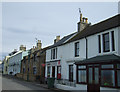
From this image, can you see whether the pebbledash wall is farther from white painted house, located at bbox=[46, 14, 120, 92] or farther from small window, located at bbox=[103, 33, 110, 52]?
small window, located at bbox=[103, 33, 110, 52]

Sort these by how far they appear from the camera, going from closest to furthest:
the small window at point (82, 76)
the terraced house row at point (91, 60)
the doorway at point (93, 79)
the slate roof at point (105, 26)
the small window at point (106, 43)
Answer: the terraced house row at point (91, 60) → the doorway at point (93, 79) → the small window at point (106, 43) → the slate roof at point (105, 26) → the small window at point (82, 76)

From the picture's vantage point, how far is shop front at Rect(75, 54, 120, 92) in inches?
437

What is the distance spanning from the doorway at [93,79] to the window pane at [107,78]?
0.49m

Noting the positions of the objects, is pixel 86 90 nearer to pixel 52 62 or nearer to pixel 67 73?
pixel 67 73

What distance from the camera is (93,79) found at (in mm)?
13039

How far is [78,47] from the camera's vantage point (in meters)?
17.5

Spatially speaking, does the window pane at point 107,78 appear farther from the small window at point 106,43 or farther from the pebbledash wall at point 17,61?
the pebbledash wall at point 17,61

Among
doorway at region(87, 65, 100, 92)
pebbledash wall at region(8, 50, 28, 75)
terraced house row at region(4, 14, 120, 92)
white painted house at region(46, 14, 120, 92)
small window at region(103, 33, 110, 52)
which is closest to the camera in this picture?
white painted house at region(46, 14, 120, 92)

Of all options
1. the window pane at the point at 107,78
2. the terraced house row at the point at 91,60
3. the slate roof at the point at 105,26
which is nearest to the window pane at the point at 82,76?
the terraced house row at the point at 91,60

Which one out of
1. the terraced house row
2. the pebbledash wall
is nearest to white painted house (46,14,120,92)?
the terraced house row

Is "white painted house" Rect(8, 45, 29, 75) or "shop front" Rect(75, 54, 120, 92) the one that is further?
"white painted house" Rect(8, 45, 29, 75)

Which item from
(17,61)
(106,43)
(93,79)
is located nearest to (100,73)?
(93,79)

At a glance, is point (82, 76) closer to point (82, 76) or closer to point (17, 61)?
point (82, 76)

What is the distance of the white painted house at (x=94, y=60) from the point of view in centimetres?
1162
